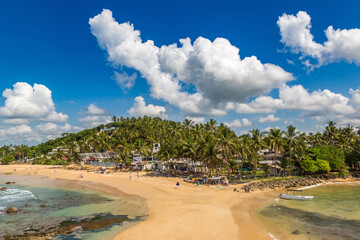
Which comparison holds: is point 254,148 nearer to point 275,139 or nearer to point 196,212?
point 275,139

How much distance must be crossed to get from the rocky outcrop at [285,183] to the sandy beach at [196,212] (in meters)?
2.90

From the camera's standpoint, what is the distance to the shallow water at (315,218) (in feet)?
84.0

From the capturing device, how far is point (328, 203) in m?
39.8

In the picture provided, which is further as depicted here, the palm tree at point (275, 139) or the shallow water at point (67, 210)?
the palm tree at point (275, 139)

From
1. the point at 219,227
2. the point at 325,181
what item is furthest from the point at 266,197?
the point at 325,181

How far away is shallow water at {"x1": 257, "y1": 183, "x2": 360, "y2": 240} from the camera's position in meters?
25.6

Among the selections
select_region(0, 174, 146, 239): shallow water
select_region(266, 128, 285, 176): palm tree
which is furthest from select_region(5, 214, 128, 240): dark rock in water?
select_region(266, 128, 285, 176): palm tree

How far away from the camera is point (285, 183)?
55.9m

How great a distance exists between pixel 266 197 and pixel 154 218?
2508 cm

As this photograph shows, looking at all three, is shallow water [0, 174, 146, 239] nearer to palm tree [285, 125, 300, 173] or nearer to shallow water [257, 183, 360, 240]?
shallow water [257, 183, 360, 240]

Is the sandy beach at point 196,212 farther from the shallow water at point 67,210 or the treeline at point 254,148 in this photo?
the treeline at point 254,148

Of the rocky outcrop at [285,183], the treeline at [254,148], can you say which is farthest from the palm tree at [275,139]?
the rocky outcrop at [285,183]

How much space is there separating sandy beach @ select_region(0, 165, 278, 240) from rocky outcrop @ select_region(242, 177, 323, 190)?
2.90m

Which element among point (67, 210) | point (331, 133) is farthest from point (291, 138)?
point (67, 210)
